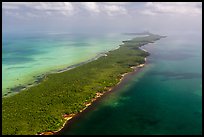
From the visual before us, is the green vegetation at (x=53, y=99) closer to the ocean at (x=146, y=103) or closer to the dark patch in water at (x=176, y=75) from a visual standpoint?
the ocean at (x=146, y=103)

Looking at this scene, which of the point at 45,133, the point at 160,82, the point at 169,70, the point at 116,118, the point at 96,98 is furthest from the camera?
the point at 169,70

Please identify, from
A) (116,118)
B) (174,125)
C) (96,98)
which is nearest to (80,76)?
(96,98)

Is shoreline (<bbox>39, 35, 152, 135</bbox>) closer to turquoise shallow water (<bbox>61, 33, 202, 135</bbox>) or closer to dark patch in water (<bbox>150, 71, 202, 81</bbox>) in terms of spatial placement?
turquoise shallow water (<bbox>61, 33, 202, 135</bbox>)

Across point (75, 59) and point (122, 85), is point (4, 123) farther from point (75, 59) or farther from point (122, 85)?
point (75, 59)

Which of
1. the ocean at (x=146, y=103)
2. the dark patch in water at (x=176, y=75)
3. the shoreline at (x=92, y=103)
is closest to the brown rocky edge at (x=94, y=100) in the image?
the shoreline at (x=92, y=103)

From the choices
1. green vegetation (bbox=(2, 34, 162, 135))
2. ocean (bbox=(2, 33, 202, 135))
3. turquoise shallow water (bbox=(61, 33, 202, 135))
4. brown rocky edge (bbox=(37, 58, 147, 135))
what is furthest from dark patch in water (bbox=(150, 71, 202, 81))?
green vegetation (bbox=(2, 34, 162, 135))

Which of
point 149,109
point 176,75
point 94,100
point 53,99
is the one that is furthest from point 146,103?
point 176,75

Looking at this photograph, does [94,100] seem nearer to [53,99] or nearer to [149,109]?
[53,99]
